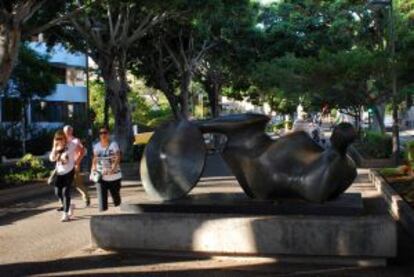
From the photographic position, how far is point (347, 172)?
9586 millimetres

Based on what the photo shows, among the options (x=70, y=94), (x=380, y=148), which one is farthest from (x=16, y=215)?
(x=70, y=94)

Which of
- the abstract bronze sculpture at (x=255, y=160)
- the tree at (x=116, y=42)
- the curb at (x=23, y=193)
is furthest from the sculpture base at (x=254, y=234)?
the tree at (x=116, y=42)

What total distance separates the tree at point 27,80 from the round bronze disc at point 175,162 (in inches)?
1115

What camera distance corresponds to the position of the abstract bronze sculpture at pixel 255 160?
9.45 metres

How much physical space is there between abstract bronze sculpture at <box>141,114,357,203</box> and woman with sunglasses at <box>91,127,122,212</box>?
6.19ft

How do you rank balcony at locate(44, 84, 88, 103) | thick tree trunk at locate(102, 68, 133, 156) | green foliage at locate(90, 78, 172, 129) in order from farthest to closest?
balcony at locate(44, 84, 88, 103)
green foliage at locate(90, 78, 172, 129)
thick tree trunk at locate(102, 68, 133, 156)

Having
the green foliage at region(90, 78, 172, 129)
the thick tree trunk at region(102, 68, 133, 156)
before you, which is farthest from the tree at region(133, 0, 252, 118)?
the green foliage at region(90, 78, 172, 129)

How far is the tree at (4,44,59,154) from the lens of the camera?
1479 inches

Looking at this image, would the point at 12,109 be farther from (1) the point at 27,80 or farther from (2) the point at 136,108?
(2) the point at 136,108

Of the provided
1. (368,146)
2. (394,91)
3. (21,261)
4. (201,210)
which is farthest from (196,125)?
(368,146)

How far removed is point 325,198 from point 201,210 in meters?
1.59

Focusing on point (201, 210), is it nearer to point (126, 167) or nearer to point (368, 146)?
point (126, 167)

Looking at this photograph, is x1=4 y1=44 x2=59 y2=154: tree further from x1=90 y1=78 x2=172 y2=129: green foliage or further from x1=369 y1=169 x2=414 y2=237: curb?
x1=369 y1=169 x2=414 y2=237: curb

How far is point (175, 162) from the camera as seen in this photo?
1006 centimetres
